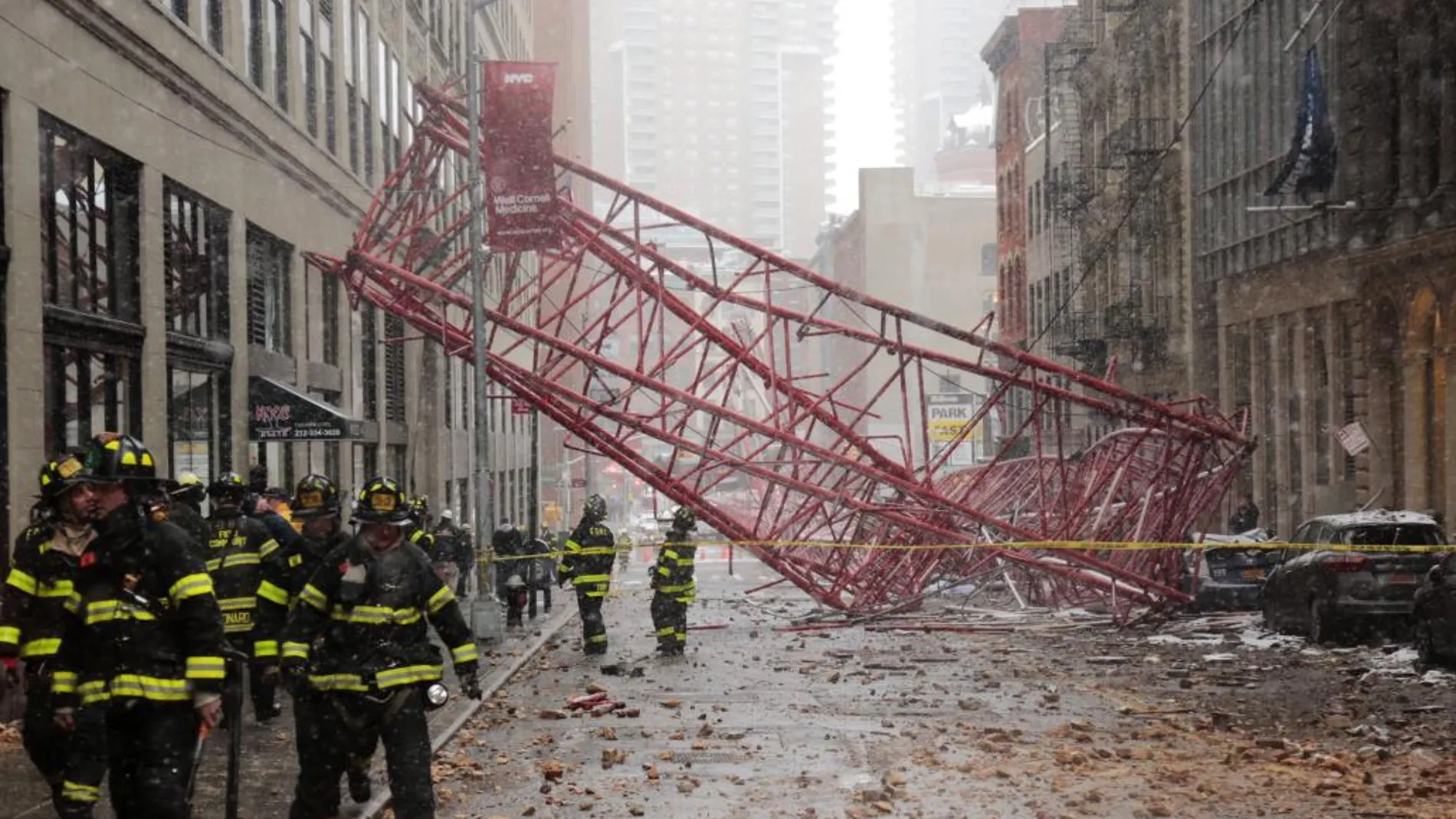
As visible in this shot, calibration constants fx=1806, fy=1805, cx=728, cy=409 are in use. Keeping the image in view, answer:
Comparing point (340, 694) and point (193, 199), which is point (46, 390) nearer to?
point (193, 199)

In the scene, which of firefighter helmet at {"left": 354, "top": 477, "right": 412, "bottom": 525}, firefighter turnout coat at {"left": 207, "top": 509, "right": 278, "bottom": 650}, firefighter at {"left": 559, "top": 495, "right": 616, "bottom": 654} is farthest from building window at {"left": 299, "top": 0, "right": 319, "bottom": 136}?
firefighter helmet at {"left": 354, "top": 477, "right": 412, "bottom": 525}

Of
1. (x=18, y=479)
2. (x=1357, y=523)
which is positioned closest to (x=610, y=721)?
(x=18, y=479)

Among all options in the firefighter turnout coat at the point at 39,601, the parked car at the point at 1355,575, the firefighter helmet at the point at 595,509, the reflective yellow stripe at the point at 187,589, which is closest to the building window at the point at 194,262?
the firefighter helmet at the point at 595,509

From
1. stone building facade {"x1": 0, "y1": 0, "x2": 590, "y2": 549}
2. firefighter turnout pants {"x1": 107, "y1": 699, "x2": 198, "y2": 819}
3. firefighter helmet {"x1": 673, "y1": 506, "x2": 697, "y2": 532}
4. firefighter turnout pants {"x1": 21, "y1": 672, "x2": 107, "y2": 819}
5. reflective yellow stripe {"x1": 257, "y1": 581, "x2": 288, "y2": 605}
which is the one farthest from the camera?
firefighter helmet {"x1": 673, "y1": 506, "x2": 697, "y2": 532}

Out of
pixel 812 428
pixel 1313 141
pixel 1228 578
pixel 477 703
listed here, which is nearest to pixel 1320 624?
pixel 1228 578

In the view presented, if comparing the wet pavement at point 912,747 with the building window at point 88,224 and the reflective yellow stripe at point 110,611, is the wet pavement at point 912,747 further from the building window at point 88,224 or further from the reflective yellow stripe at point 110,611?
the building window at point 88,224

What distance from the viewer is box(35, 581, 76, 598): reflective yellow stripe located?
8.27m

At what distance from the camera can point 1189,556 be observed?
85.6 ft

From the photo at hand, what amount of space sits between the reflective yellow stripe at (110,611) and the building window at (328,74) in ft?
73.7

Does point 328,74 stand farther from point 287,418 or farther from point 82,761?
point 82,761

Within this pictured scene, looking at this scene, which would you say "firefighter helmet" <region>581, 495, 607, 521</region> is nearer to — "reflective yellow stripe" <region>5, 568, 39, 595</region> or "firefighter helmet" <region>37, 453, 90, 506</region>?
"firefighter helmet" <region>37, 453, 90, 506</region>

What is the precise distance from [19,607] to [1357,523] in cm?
1598

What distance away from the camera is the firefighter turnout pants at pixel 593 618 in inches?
823

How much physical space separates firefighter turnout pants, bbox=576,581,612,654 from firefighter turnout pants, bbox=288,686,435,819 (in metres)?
11.8
